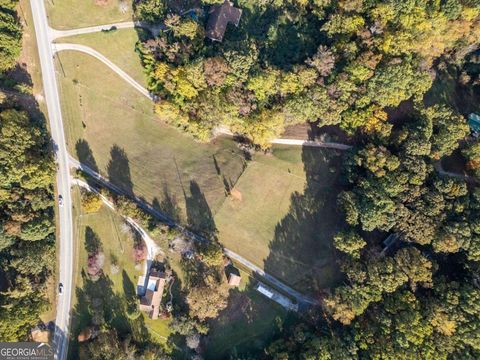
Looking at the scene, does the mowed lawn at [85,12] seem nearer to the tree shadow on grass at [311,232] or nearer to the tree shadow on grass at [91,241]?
the tree shadow on grass at [91,241]

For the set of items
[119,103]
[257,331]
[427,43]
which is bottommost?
[257,331]

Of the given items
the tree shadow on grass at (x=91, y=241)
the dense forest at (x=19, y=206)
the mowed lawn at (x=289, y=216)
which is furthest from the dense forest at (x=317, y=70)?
the tree shadow on grass at (x=91, y=241)

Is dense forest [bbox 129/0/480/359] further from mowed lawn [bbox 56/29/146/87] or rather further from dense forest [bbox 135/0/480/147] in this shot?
mowed lawn [bbox 56/29/146/87]

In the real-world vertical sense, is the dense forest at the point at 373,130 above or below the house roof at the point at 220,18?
below

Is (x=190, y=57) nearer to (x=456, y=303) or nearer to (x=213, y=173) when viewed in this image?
(x=213, y=173)

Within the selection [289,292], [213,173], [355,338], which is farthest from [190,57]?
[355,338]
